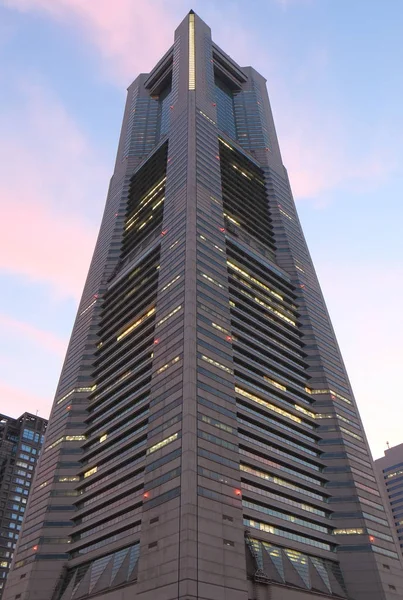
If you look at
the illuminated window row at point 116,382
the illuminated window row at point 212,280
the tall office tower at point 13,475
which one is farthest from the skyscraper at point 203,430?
the tall office tower at point 13,475

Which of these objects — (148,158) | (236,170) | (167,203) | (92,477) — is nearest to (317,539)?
(92,477)

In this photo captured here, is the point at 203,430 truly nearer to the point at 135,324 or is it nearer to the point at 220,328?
the point at 220,328

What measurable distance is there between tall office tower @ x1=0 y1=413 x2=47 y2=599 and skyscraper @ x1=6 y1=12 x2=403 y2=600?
7301 centimetres

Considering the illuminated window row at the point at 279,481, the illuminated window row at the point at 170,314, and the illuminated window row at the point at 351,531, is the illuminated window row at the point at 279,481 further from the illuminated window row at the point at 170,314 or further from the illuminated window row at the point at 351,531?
the illuminated window row at the point at 170,314

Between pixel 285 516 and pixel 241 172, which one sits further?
pixel 241 172

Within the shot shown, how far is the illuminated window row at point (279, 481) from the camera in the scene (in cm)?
8521

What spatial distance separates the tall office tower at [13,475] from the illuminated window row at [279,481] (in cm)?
11077

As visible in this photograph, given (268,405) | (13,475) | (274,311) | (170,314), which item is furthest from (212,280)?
(13,475)

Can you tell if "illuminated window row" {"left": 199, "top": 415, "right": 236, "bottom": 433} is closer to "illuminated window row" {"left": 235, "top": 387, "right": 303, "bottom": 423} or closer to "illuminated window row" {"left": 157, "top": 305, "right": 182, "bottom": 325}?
"illuminated window row" {"left": 235, "top": 387, "right": 303, "bottom": 423}

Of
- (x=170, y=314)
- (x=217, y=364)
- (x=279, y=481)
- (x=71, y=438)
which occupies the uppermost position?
(x=170, y=314)

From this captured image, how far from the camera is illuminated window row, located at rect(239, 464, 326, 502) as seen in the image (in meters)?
85.2

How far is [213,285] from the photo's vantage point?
99938 millimetres

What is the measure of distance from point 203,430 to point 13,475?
131m

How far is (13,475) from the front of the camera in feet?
594
